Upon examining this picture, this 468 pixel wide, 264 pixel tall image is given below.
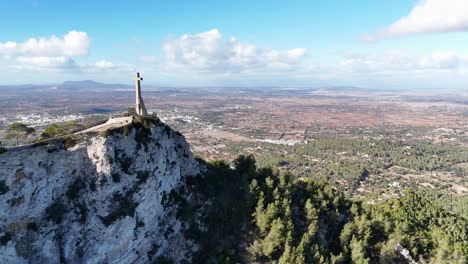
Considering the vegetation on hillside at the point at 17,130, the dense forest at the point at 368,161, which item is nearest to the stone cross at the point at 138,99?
the vegetation on hillside at the point at 17,130

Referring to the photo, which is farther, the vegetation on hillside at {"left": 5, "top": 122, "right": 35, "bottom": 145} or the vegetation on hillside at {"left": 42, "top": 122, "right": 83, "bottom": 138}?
the vegetation on hillside at {"left": 5, "top": 122, "right": 35, "bottom": 145}

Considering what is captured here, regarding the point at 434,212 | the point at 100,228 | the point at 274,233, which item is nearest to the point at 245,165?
the point at 274,233

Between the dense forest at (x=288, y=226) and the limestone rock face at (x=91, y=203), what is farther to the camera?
the dense forest at (x=288, y=226)

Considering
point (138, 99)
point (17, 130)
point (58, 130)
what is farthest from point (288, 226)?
point (17, 130)

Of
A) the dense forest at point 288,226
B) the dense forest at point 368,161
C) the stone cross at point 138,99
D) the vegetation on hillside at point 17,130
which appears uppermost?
the stone cross at point 138,99

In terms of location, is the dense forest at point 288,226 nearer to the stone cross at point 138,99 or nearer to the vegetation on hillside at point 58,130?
the stone cross at point 138,99

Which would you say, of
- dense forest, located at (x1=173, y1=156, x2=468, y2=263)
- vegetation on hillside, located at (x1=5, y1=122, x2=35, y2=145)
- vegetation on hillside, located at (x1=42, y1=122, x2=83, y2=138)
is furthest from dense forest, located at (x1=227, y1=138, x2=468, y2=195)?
vegetation on hillside, located at (x1=5, y1=122, x2=35, y2=145)

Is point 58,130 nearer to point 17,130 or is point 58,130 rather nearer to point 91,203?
point 17,130

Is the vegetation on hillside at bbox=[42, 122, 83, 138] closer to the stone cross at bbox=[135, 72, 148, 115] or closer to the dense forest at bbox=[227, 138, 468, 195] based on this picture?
the stone cross at bbox=[135, 72, 148, 115]
